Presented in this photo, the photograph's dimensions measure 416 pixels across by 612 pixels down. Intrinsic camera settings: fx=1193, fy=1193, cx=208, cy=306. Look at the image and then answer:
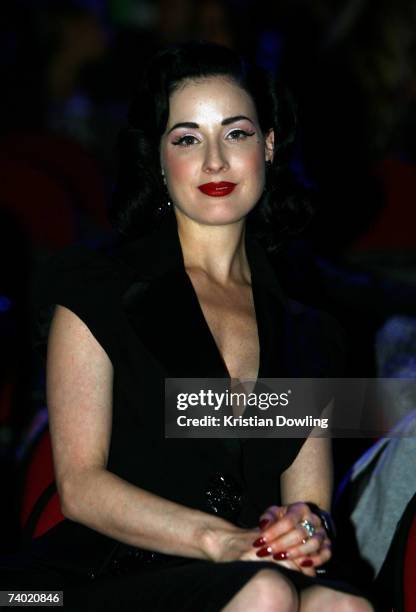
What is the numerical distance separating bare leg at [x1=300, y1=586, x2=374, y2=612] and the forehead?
2.99 ft

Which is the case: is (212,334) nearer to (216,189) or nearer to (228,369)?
(228,369)

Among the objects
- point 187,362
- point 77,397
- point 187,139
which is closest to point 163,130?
point 187,139

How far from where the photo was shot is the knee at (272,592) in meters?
1.70

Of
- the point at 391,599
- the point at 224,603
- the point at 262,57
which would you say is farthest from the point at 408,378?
the point at 262,57

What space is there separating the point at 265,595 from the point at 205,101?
96 cm

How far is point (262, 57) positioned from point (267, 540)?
313 centimetres

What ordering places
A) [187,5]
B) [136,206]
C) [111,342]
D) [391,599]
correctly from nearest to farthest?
[111,342]
[391,599]
[136,206]
[187,5]

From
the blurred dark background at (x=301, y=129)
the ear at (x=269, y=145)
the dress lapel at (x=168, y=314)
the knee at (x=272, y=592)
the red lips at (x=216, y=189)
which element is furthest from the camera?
the blurred dark background at (x=301, y=129)

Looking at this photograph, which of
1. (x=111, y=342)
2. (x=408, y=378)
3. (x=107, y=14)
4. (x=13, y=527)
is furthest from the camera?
(x=107, y=14)

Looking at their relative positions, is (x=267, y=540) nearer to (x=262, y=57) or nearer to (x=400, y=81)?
(x=262, y=57)

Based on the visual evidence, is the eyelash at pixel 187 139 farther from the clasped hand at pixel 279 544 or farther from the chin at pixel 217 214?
the clasped hand at pixel 279 544

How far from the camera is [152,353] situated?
209 centimetres

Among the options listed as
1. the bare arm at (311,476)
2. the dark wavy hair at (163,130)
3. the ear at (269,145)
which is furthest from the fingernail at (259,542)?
the ear at (269,145)

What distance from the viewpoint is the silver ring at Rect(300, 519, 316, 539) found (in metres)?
1.85
